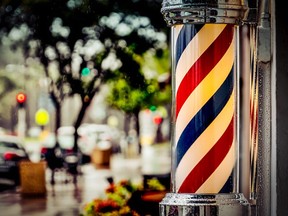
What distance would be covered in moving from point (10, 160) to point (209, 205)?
87.1 feet

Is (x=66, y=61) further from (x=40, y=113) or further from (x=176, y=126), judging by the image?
(x=176, y=126)

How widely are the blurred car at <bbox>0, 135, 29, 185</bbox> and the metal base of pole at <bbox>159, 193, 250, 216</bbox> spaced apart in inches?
1030

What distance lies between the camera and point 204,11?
4262 mm

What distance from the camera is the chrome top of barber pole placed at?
4.27 m

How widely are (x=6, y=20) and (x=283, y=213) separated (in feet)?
47.6

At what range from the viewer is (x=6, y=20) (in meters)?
19.9

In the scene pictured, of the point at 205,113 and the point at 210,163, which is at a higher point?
the point at 205,113

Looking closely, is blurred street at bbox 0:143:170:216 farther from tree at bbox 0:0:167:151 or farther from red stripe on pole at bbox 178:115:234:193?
red stripe on pole at bbox 178:115:234:193

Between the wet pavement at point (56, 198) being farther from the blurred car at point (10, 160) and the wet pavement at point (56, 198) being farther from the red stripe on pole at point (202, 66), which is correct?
the red stripe on pole at point (202, 66)

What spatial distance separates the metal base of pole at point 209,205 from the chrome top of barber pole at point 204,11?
758 millimetres

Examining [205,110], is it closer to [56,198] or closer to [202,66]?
[202,66]

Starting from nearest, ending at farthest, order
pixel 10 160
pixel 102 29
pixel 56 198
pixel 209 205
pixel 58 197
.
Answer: pixel 209 205 < pixel 102 29 < pixel 56 198 < pixel 58 197 < pixel 10 160

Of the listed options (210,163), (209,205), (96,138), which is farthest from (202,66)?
(96,138)

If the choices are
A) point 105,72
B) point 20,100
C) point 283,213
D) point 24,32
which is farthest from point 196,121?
point 20,100
